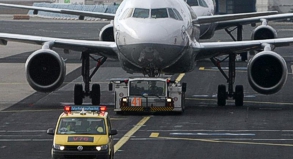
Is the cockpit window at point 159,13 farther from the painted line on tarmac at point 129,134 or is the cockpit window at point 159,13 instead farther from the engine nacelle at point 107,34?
the engine nacelle at point 107,34

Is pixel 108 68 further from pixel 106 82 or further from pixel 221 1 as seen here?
pixel 221 1

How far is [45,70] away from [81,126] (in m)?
13.5

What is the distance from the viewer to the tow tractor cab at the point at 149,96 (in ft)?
123

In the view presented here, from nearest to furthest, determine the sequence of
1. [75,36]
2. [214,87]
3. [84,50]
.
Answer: [84,50], [214,87], [75,36]

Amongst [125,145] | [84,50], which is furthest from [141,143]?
[84,50]

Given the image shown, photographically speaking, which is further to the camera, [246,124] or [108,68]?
[108,68]

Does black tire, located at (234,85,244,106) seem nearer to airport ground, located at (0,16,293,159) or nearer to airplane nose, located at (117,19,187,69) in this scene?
airport ground, located at (0,16,293,159)

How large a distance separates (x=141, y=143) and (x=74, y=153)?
5993mm

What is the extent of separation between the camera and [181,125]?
1387 inches

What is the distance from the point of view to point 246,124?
35.6 meters

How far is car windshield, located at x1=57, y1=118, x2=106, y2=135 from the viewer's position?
86.1 feet

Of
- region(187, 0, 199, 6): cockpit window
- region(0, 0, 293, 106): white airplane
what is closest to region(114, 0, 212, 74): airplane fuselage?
region(0, 0, 293, 106): white airplane

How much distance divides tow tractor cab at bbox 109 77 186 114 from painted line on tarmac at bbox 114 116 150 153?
59 centimetres

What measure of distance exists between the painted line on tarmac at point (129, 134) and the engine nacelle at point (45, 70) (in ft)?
14.3
